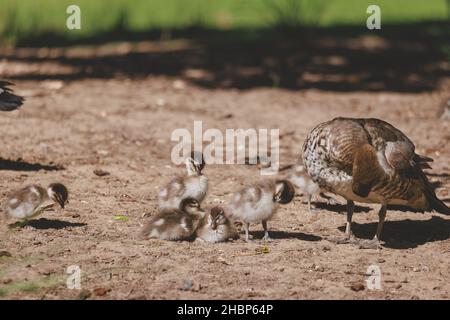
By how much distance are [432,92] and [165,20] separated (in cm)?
629

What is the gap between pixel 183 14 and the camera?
1809 centimetres

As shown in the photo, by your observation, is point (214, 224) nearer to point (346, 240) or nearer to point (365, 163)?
point (346, 240)

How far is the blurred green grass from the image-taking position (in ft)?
53.0

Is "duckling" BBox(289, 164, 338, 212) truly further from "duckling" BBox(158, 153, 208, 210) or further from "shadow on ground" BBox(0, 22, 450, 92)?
"shadow on ground" BBox(0, 22, 450, 92)

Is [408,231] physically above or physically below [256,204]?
below

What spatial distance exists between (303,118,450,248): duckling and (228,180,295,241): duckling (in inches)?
17.4

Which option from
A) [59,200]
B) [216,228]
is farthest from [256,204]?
[59,200]

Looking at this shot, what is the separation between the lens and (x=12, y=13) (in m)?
15.5

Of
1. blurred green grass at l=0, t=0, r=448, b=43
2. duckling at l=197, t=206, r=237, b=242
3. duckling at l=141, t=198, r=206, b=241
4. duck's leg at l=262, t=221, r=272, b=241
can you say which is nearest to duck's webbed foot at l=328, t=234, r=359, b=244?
duck's leg at l=262, t=221, r=272, b=241

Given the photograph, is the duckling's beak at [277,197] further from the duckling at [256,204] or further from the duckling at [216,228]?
the duckling at [216,228]

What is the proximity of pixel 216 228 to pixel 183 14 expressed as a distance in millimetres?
11370

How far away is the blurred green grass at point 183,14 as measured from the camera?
1614cm

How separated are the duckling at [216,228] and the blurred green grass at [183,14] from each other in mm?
8940
